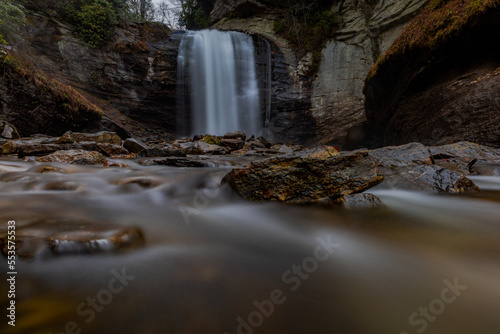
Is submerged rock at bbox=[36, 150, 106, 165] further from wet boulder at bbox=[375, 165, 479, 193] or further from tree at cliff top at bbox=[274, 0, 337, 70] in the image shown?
tree at cliff top at bbox=[274, 0, 337, 70]

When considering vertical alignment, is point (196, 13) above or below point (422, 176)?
above

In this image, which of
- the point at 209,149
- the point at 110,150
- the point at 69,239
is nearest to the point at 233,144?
the point at 209,149

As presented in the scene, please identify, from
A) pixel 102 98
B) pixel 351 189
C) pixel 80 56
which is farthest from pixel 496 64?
pixel 80 56

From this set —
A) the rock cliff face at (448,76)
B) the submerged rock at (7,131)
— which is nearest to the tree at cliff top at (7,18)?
the submerged rock at (7,131)

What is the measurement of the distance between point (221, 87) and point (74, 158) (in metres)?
13.1

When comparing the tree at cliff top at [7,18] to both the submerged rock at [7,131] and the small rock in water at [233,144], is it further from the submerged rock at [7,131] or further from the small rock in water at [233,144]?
the small rock in water at [233,144]

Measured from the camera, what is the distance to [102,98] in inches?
520

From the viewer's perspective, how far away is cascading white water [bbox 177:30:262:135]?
15414mm

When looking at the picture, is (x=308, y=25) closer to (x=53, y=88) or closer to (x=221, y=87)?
(x=221, y=87)

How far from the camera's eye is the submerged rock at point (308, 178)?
217cm

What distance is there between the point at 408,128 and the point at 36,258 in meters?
8.48

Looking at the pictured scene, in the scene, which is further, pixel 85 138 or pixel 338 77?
pixel 338 77

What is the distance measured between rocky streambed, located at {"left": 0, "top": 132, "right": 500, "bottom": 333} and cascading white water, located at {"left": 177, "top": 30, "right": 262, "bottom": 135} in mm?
13319

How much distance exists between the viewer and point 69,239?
112 centimetres
